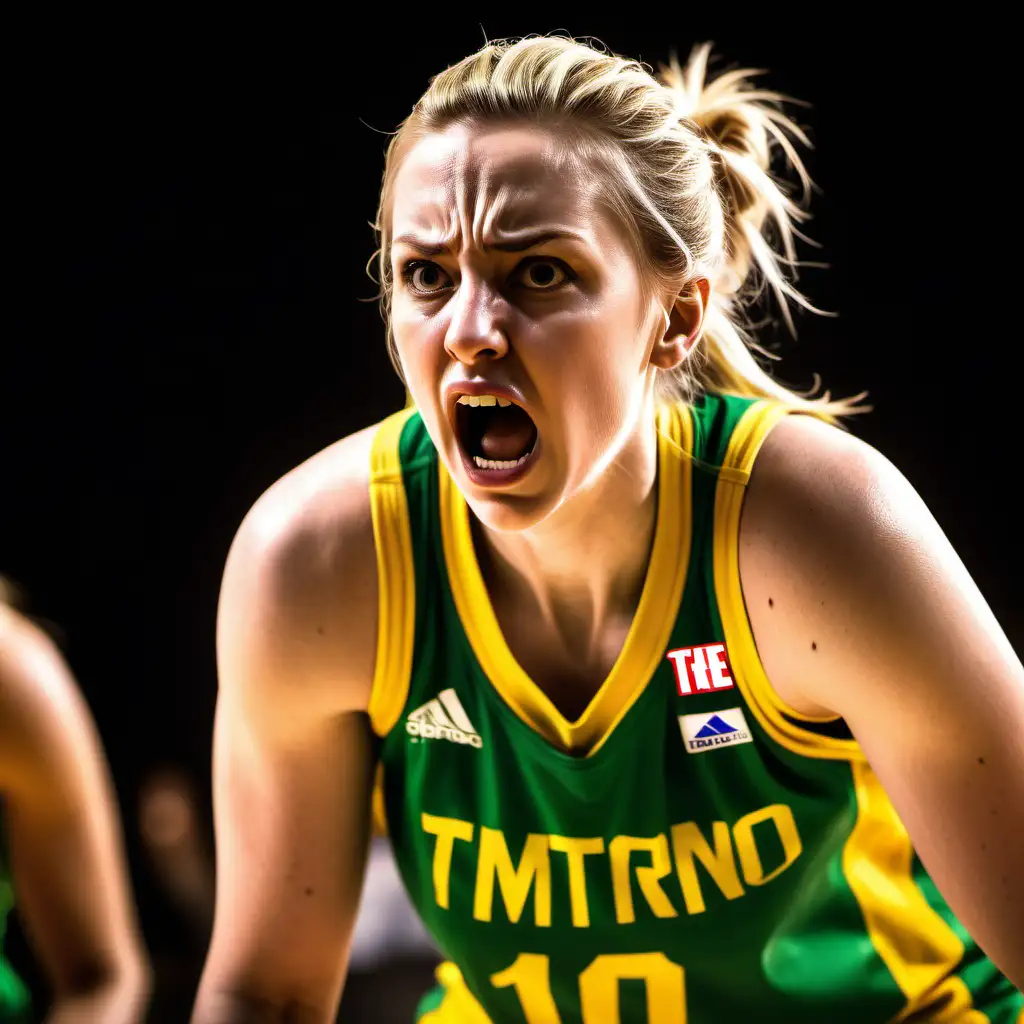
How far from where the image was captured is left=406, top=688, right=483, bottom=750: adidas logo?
1.13m

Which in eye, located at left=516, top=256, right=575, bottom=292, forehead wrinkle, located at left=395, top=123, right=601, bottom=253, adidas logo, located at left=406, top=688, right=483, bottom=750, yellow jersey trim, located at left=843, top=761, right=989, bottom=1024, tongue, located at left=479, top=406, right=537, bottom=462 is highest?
forehead wrinkle, located at left=395, top=123, right=601, bottom=253

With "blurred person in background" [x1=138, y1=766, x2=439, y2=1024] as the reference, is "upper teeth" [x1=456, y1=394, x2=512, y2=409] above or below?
above

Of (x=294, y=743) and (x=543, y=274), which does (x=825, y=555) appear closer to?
(x=543, y=274)

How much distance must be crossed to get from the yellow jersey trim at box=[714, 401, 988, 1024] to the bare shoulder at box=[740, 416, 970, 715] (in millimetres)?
18

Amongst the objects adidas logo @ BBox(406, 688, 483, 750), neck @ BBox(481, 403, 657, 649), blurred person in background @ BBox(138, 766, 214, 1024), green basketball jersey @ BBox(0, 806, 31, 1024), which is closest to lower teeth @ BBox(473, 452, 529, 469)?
neck @ BBox(481, 403, 657, 649)

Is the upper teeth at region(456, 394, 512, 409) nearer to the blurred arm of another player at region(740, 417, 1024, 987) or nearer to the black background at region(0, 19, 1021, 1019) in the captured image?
the blurred arm of another player at region(740, 417, 1024, 987)

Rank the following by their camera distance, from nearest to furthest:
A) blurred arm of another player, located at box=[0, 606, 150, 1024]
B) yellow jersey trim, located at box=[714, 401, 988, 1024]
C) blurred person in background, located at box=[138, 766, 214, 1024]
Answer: yellow jersey trim, located at box=[714, 401, 988, 1024]
blurred arm of another player, located at box=[0, 606, 150, 1024]
blurred person in background, located at box=[138, 766, 214, 1024]

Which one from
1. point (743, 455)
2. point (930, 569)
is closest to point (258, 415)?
point (743, 455)

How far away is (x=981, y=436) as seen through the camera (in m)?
1.88

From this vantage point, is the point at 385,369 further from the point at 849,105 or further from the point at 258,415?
the point at 849,105

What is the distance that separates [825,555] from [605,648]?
21cm

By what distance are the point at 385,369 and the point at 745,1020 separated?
1.10 meters

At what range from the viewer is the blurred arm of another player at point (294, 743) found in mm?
1105

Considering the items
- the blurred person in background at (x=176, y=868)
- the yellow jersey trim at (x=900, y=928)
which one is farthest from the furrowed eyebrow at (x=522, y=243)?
the blurred person in background at (x=176, y=868)
